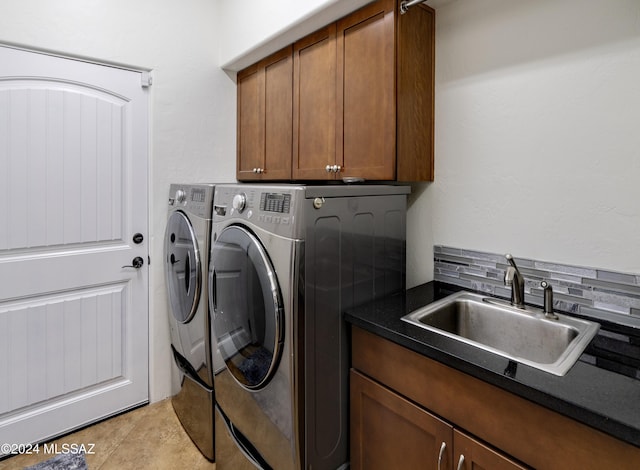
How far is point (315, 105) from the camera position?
6.31 ft

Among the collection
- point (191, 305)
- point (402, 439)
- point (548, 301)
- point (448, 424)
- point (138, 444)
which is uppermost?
point (548, 301)

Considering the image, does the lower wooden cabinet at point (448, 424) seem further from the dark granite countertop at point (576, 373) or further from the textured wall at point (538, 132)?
the textured wall at point (538, 132)

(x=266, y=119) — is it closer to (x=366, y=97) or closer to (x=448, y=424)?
(x=366, y=97)

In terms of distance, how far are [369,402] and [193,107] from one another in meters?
2.16

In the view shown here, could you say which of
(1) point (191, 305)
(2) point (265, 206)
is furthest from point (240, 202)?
(1) point (191, 305)

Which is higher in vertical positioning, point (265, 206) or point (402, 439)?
point (265, 206)

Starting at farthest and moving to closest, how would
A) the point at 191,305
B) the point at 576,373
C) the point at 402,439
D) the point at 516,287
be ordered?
the point at 191,305 < the point at 516,287 < the point at 402,439 < the point at 576,373

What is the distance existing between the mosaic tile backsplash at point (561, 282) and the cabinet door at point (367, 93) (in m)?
0.57

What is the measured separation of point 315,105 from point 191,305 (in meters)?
1.26

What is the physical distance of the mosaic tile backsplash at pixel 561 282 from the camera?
1244 millimetres

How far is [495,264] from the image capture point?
160 cm

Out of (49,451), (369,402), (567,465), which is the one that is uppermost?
(567,465)

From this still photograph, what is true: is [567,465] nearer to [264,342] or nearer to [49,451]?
[264,342]

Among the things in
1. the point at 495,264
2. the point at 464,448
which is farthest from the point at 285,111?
the point at 464,448
